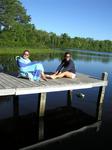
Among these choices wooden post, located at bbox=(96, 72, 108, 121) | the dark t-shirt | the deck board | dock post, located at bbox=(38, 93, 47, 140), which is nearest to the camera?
the deck board

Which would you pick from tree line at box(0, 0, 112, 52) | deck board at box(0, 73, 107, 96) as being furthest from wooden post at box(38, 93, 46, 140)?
tree line at box(0, 0, 112, 52)

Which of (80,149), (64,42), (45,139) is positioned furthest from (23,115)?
(64,42)

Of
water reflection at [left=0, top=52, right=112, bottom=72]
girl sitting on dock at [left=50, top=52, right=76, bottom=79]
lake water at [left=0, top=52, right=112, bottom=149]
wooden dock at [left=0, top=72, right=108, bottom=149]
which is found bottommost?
water reflection at [left=0, top=52, right=112, bottom=72]

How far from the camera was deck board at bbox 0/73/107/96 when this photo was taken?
11.4m

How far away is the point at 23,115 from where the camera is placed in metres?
13.9

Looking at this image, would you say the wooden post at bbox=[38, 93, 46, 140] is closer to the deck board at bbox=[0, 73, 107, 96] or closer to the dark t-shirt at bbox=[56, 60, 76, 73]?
the deck board at bbox=[0, 73, 107, 96]

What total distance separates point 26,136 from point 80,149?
224 centimetres

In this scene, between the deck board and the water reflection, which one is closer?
the deck board

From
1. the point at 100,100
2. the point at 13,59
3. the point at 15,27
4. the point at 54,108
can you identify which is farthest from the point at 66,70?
the point at 15,27

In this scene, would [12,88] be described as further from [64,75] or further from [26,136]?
[64,75]

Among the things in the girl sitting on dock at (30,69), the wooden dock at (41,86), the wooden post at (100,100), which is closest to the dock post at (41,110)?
the wooden dock at (41,86)

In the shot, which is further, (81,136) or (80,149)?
(81,136)

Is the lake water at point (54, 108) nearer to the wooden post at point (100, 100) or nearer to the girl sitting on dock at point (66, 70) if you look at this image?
the wooden post at point (100, 100)

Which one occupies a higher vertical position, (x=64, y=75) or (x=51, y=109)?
(x=64, y=75)
